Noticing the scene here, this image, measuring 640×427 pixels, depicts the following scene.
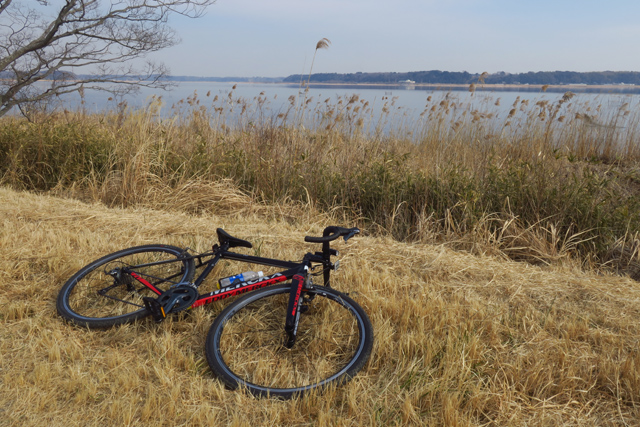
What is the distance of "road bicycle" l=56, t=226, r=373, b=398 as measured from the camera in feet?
8.86

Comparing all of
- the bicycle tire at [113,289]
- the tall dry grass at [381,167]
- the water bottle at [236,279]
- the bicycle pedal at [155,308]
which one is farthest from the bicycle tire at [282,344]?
the tall dry grass at [381,167]

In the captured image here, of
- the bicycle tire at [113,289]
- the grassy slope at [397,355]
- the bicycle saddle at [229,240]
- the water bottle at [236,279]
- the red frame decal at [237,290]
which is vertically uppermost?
the bicycle saddle at [229,240]

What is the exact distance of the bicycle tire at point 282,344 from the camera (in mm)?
2637

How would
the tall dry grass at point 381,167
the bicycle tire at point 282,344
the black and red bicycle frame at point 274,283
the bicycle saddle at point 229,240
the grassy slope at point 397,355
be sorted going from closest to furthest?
the grassy slope at point 397,355 < the bicycle tire at point 282,344 < the black and red bicycle frame at point 274,283 < the bicycle saddle at point 229,240 < the tall dry grass at point 381,167

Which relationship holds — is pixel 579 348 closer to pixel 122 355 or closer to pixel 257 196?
pixel 122 355

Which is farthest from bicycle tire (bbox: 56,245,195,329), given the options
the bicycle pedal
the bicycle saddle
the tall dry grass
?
the tall dry grass

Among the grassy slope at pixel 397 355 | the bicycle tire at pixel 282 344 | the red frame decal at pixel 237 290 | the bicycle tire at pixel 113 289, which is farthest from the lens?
the bicycle tire at pixel 113 289

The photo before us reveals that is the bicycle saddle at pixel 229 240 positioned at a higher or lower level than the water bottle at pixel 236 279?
higher

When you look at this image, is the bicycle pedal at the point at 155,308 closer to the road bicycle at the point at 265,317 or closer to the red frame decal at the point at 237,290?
the road bicycle at the point at 265,317

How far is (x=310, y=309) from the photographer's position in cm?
329

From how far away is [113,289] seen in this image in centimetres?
364

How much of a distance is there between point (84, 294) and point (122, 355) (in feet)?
3.01

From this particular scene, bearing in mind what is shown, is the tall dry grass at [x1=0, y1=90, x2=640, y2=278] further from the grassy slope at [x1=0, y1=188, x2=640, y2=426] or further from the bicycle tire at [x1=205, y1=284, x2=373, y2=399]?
the bicycle tire at [x1=205, y1=284, x2=373, y2=399]

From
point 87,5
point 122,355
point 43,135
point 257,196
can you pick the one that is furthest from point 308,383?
point 87,5
